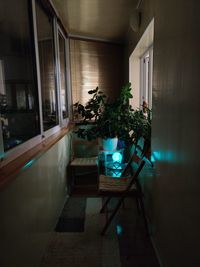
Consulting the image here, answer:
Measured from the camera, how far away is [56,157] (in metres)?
2.10

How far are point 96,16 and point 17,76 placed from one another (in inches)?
59.6

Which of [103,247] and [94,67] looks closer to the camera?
[103,247]

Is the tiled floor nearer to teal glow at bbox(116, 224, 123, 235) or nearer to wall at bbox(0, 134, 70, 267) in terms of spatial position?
teal glow at bbox(116, 224, 123, 235)

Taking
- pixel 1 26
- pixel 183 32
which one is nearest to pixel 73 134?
pixel 1 26

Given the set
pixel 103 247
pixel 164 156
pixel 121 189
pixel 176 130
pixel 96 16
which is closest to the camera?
pixel 176 130

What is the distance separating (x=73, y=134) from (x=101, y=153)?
671 millimetres

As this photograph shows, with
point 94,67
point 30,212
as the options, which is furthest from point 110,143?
point 94,67

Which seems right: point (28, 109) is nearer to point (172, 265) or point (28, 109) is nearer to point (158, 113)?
point (158, 113)

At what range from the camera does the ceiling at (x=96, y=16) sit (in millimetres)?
2076

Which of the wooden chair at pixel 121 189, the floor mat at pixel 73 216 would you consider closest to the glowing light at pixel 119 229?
the wooden chair at pixel 121 189

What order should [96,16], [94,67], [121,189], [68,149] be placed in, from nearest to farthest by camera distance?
1. [121,189]
2. [96,16]
3. [68,149]
4. [94,67]

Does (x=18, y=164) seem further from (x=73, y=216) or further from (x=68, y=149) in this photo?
(x=68, y=149)

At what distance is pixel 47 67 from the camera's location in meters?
2.10

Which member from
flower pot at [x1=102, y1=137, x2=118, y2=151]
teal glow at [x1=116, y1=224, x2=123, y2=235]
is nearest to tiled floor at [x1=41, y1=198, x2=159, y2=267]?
teal glow at [x1=116, y1=224, x2=123, y2=235]
